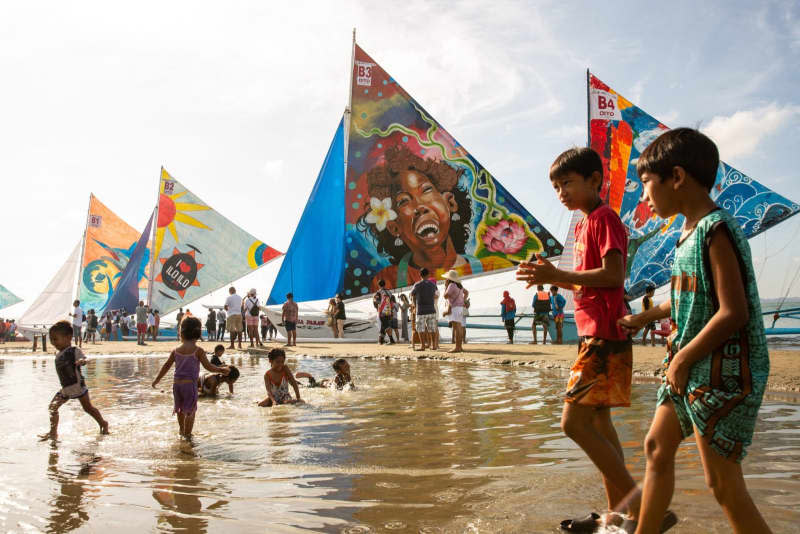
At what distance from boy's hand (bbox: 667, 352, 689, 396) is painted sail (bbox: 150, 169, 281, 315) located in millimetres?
29938

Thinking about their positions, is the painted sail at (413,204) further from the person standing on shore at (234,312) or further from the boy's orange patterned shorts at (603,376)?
the boy's orange patterned shorts at (603,376)

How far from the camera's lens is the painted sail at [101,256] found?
125 ft

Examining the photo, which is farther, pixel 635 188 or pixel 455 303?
pixel 635 188

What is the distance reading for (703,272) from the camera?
1961mm

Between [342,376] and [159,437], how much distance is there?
3.23 meters

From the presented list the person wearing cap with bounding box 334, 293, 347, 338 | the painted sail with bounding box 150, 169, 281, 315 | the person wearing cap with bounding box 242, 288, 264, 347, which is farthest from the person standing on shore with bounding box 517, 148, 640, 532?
the painted sail with bounding box 150, 169, 281, 315

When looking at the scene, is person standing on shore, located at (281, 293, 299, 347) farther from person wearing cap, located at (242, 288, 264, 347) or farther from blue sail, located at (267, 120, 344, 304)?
person wearing cap, located at (242, 288, 264, 347)

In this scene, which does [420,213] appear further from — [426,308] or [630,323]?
[630,323]

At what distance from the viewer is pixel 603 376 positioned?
99.2 inches

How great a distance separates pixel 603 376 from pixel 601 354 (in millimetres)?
92

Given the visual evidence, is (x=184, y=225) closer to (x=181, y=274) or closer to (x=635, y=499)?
(x=181, y=274)

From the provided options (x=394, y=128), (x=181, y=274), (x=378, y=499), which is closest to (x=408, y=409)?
(x=378, y=499)

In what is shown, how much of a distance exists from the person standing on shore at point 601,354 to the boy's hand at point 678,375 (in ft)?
1.70

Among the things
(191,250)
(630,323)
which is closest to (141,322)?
(191,250)
